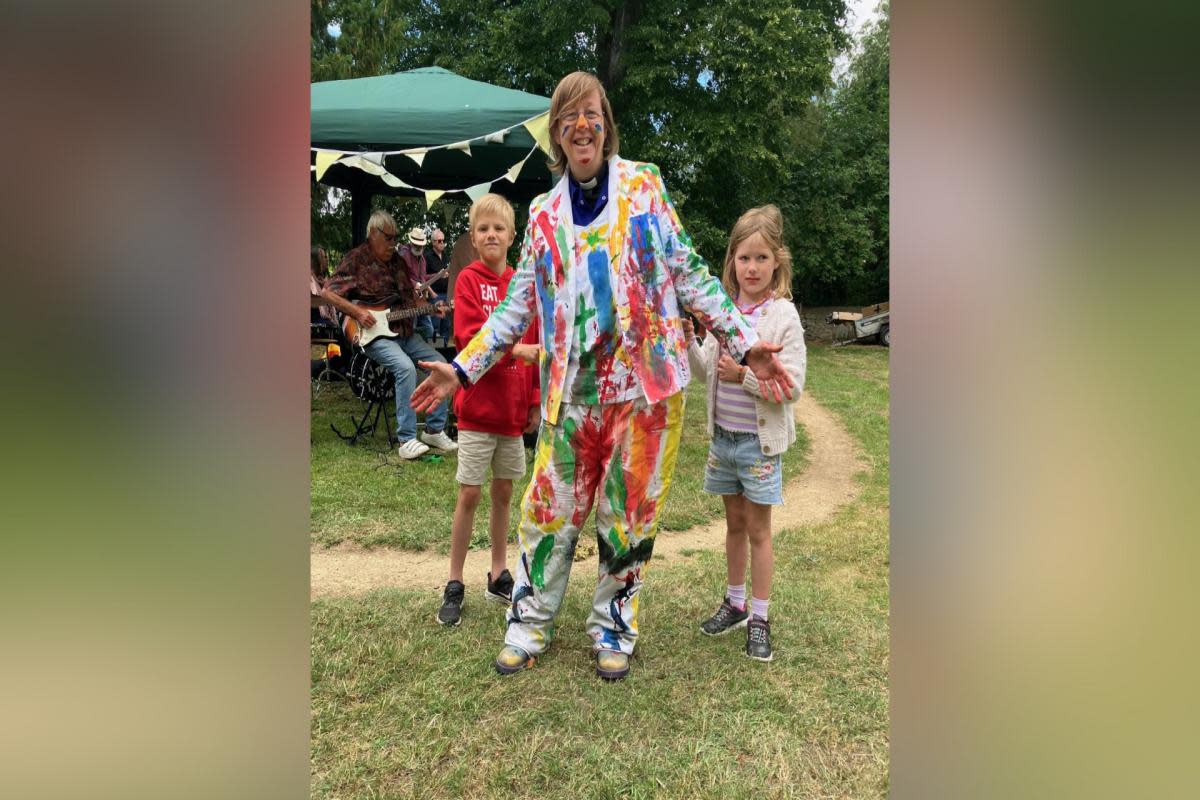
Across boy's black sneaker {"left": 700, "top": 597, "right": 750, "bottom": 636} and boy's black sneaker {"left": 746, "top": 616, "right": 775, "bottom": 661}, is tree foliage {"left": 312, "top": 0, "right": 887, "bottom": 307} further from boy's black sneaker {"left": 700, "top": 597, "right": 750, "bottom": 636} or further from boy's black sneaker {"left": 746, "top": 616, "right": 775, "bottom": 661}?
boy's black sneaker {"left": 746, "top": 616, "right": 775, "bottom": 661}

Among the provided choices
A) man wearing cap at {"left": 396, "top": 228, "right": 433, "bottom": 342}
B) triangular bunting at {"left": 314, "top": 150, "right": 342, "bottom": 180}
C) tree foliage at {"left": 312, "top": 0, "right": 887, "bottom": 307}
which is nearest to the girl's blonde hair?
triangular bunting at {"left": 314, "top": 150, "right": 342, "bottom": 180}

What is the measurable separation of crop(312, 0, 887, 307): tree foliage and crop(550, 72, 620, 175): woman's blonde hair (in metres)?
12.5

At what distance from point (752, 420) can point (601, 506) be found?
71 centimetres

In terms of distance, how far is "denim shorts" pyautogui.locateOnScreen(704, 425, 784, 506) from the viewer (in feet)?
9.55

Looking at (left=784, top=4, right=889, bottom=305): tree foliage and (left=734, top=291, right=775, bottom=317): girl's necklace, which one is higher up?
(left=784, top=4, right=889, bottom=305): tree foliage

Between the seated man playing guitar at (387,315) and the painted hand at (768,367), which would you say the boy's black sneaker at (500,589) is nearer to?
the painted hand at (768,367)

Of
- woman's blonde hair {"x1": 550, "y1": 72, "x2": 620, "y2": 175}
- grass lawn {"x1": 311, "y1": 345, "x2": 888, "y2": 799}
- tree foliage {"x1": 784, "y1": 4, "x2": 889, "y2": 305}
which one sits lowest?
grass lawn {"x1": 311, "y1": 345, "x2": 888, "y2": 799}

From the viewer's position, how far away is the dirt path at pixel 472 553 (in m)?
3.80

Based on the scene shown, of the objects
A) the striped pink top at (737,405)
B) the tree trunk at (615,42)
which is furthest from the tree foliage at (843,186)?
the striped pink top at (737,405)

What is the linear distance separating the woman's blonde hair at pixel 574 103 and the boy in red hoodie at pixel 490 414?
2.41 feet

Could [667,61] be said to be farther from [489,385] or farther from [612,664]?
[612,664]
